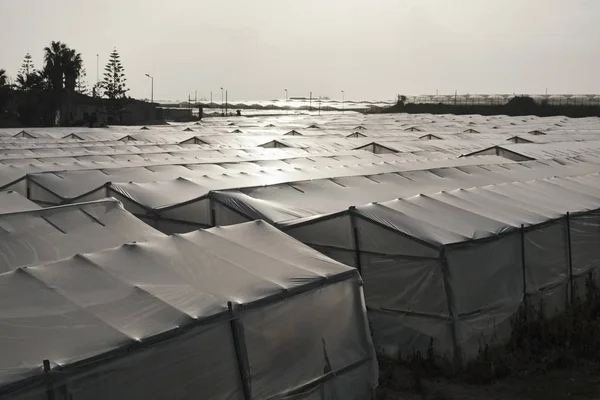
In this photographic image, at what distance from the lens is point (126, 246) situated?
8938 millimetres

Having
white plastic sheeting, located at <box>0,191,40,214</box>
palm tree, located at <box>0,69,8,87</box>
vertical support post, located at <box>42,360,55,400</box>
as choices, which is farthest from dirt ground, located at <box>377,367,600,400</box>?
palm tree, located at <box>0,69,8,87</box>

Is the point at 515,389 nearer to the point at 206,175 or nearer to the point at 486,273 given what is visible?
the point at 486,273

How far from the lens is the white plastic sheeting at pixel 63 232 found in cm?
998

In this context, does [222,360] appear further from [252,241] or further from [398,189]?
[398,189]

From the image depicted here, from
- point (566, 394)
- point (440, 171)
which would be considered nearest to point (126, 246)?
point (566, 394)

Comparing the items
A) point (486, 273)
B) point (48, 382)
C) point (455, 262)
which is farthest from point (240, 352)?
point (486, 273)

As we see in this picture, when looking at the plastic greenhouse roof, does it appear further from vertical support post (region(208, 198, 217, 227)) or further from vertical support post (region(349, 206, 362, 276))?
vertical support post (region(208, 198, 217, 227))

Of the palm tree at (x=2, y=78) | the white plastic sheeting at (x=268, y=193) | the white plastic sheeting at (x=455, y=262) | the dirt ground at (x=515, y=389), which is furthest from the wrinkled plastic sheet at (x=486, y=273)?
the palm tree at (x=2, y=78)

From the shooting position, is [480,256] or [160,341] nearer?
[160,341]

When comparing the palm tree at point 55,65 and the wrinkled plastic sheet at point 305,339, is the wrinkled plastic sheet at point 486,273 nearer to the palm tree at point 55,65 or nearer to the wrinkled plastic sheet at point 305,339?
the wrinkled plastic sheet at point 305,339

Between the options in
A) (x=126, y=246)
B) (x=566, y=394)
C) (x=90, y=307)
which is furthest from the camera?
(x=566, y=394)

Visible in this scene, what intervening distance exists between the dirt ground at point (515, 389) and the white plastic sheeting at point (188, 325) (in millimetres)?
1172

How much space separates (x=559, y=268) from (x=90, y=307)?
9.33m

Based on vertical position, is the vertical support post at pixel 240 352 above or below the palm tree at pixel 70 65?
below
